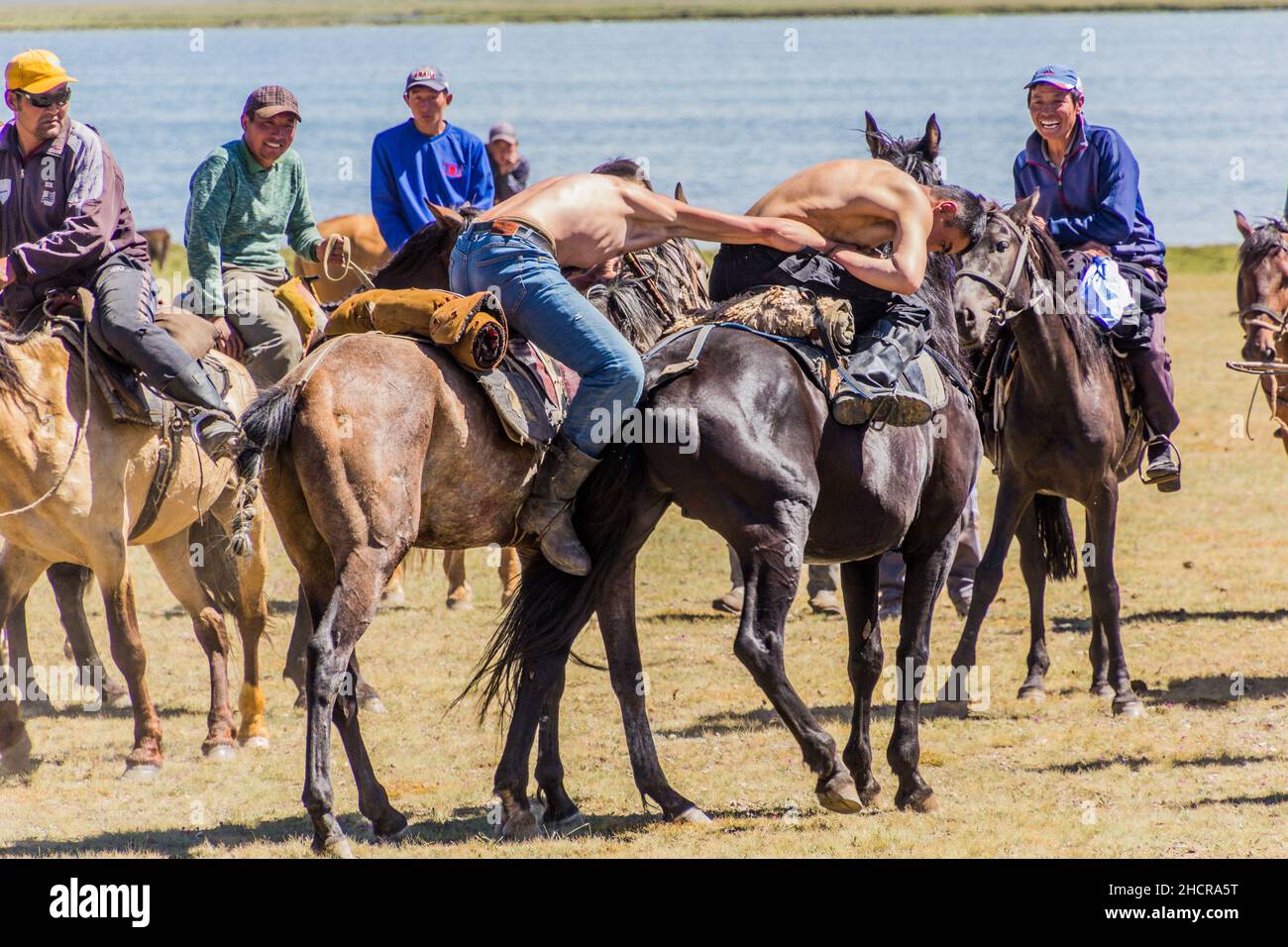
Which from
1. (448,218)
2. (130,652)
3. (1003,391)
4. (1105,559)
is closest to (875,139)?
(448,218)

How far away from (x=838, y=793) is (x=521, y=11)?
11427 centimetres

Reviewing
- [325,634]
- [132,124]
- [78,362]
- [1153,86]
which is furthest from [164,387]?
[1153,86]

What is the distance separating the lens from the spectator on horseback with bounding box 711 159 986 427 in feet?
19.5

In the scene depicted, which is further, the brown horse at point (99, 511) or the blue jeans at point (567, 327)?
the brown horse at point (99, 511)

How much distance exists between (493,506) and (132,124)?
55.3 metres

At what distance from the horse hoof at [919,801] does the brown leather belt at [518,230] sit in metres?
2.63

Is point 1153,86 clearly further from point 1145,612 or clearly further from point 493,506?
point 493,506

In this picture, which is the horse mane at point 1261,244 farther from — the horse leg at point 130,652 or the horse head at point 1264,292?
the horse leg at point 130,652

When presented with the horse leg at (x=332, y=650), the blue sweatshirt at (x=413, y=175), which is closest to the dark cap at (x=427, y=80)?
the blue sweatshirt at (x=413, y=175)

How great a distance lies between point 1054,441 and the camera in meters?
8.26

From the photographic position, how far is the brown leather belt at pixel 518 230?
5773mm

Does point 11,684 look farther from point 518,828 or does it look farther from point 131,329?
point 518,828

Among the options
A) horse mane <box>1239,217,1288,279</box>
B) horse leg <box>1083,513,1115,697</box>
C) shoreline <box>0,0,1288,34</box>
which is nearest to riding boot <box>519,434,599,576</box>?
horse leg <box>1083,513,1115,697</box>

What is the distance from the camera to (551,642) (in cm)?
611
